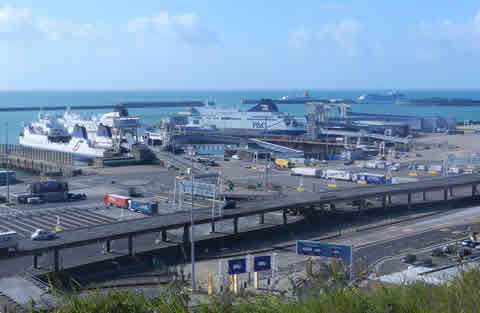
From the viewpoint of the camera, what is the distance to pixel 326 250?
15.5 m

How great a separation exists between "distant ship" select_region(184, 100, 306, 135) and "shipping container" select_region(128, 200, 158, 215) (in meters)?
45.2

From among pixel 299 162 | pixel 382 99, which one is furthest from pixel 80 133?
pixel 382 99

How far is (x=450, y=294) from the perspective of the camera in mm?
5602

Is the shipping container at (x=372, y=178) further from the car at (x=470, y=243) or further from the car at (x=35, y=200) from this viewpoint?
the car at (x=35, y=200)

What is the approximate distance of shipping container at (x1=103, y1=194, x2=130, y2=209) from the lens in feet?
86.3

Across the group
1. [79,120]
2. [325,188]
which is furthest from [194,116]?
[325,188]

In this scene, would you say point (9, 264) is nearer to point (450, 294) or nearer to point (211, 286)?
point (211, 286)

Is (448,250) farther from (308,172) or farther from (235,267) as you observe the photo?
(308,172)

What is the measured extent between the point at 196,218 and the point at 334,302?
50.8 ft

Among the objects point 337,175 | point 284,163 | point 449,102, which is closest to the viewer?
point 337,175

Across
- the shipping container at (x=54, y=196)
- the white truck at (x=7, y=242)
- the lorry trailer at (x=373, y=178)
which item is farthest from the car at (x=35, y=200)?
the lorry trailer at (x=373, y=178)

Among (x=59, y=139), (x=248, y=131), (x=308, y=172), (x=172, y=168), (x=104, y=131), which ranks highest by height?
(x=104, y=131)

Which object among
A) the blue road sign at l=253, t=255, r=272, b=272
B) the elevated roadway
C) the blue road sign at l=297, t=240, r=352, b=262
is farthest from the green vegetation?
the elevated roadway

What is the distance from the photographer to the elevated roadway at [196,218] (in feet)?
55.0
